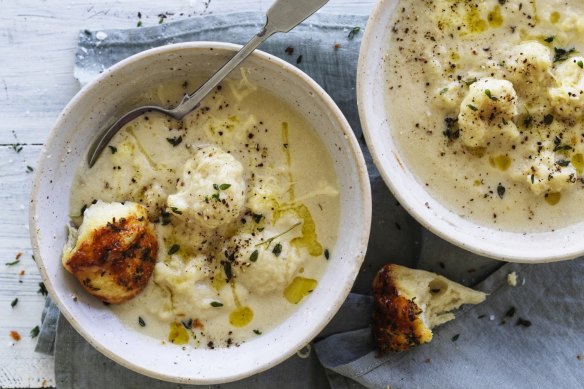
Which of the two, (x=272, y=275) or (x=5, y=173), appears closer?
(x=272, y=275)

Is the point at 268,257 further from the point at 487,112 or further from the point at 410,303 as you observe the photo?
the point at 487,112

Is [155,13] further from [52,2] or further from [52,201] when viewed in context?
[52,201]

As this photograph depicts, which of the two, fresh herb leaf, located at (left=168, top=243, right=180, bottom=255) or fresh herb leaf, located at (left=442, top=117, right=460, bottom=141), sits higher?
fresh herb leaf, located at (left=442, top=117, right=460, bottom=141)

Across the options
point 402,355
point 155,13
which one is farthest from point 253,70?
point 402,355

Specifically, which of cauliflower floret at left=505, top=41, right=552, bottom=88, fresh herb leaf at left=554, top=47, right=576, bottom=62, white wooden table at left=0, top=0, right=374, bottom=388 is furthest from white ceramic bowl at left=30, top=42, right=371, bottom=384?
fresh herb leaf at left=554, top=47, right=576, bottom=62

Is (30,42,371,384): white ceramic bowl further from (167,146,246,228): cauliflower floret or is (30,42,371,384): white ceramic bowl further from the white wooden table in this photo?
the white wooden table

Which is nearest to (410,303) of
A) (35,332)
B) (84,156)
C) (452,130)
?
(452,130)

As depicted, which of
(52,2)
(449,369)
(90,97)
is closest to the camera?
(90,97)
